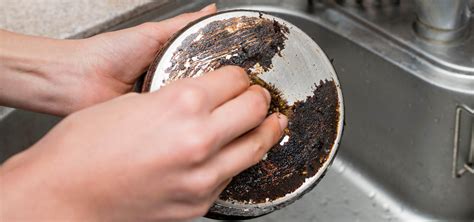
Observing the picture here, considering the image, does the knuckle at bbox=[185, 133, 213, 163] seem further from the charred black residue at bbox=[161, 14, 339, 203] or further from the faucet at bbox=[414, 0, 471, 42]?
the faucet at bbox=[414, 0, 471, 42]

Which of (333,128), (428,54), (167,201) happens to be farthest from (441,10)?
(167,201)

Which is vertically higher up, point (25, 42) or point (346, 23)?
point (25, 42)

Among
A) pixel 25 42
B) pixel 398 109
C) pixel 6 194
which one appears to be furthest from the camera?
pixel 398 109

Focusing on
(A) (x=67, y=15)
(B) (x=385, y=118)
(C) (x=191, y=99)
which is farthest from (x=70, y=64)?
(B) (x=385, y=118)

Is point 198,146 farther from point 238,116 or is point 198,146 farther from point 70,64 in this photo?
point 70,64

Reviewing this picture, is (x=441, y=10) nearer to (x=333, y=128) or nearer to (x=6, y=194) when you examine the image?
(x=333, y=128)

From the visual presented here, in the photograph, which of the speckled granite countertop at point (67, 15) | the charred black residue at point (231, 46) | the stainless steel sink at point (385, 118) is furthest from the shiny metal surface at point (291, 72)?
the speckled granite countertop at point (67, 15)

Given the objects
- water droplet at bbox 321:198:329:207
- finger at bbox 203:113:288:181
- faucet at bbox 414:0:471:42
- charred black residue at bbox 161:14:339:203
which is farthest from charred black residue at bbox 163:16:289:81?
water droplet at bbox 321:198:329:207

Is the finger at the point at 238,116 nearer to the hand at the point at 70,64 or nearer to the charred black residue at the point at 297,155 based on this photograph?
the charred black residue at the point at 297,155
